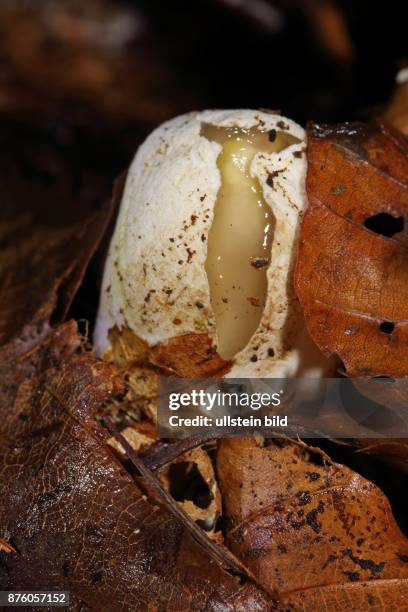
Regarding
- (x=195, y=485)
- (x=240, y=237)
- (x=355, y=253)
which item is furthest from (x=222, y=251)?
(x=195, y=485)

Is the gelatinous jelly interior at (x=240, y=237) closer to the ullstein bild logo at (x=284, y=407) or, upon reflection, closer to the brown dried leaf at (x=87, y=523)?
the ullstein bild logo at (x=284, y=407)

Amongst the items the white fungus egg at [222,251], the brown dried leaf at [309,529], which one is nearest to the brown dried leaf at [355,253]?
the white fungus egg at [222,251]

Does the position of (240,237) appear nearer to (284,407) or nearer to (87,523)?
(284,407)

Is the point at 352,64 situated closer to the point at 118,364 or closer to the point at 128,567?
the point at 118,364

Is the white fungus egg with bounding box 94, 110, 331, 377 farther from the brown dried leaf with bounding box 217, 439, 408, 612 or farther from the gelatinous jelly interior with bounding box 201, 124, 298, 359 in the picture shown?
the brown dried leaf with bounding box 217, 439, 408, 612

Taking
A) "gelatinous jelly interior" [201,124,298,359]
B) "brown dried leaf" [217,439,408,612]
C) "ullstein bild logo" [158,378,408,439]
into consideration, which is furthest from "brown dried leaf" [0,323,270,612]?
"gelatinous jelly interior" [201,124,298,359]

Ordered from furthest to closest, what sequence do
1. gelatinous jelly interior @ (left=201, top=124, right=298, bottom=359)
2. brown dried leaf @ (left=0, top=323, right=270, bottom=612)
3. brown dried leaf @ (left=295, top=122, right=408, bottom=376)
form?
gelatinous jelly interior @ (left=201, top=124, right=298, bottom=359) → brown dried leaf @ (left=295, top=122, right=408, bottom=376) → brown dried leaf @ (left=0, top=323, right=270, bottom=612)
